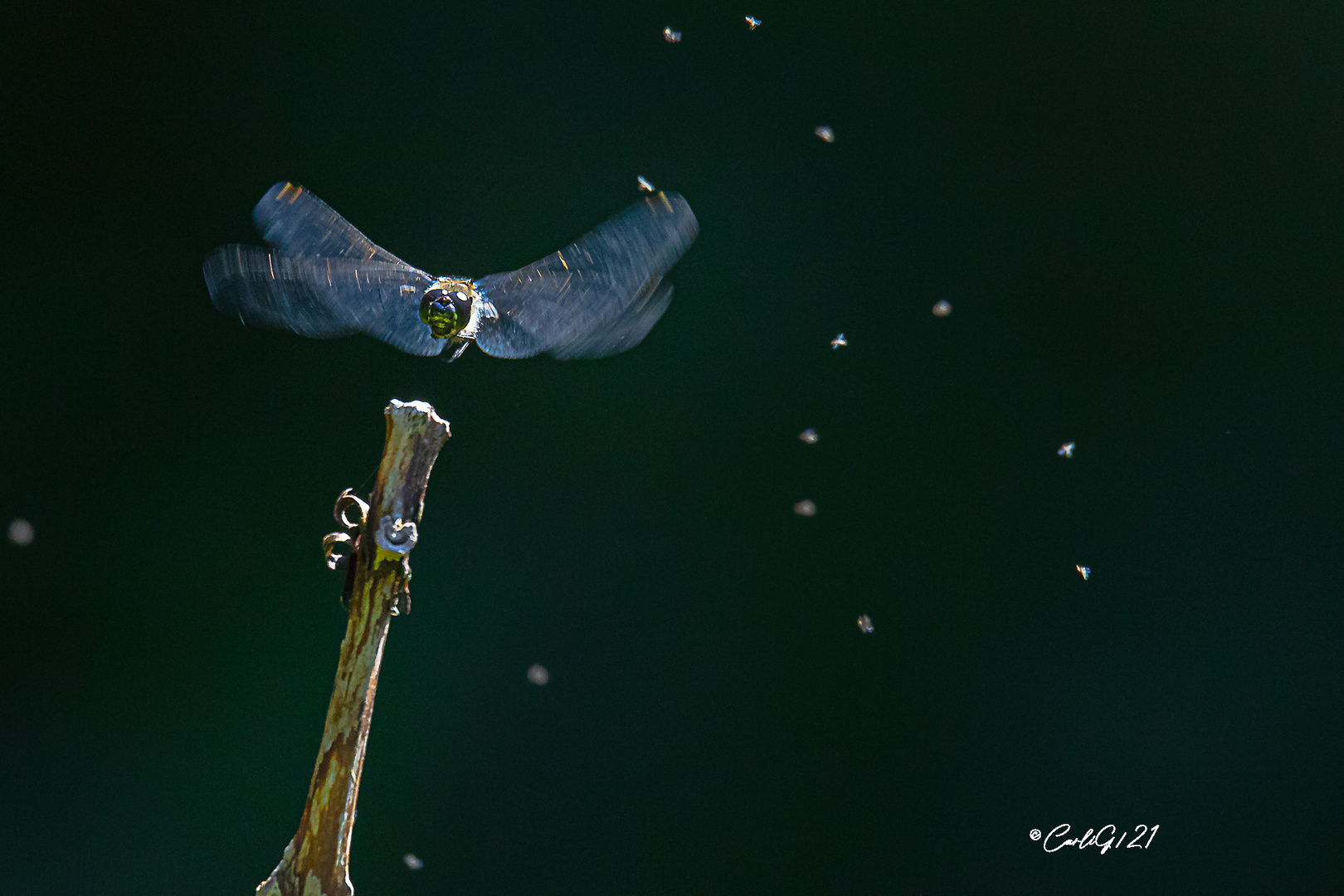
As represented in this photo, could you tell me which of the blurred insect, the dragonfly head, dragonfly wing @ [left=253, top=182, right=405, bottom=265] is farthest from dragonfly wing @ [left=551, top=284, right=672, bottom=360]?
the blurred insect

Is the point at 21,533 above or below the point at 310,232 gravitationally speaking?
below

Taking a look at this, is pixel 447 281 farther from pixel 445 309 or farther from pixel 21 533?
pixel 21 533

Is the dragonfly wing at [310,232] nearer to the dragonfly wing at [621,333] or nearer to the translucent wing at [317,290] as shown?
the translucent wing at [317,290]

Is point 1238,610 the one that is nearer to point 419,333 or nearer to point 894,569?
point 894,569

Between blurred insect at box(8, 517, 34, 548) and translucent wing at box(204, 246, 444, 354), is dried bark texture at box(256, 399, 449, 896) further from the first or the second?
blurred insect at box(8, 517, 34, 548)

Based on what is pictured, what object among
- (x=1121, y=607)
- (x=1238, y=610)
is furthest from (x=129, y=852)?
(x=1238, y=610)

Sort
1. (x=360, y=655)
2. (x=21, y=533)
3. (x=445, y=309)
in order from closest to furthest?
(x=360, y=655) → (x=445, y=309) → (x=21, y=533)

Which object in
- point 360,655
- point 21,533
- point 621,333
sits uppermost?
point 621,333

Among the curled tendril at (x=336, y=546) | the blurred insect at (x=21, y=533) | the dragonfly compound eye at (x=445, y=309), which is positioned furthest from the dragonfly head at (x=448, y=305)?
the blurred insect at (x=21, y=533)

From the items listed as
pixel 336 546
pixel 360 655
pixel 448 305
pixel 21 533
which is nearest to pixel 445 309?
pixel 448 305
